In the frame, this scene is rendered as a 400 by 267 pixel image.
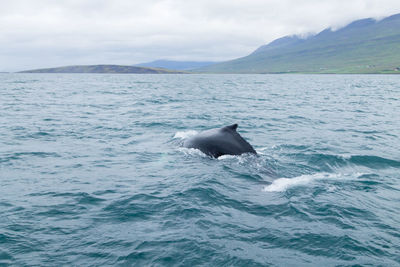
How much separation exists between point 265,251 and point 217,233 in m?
1.45

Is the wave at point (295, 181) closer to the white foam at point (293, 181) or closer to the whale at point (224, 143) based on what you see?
the white foam at point (293, 181)

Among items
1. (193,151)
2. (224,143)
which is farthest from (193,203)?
(193,151)

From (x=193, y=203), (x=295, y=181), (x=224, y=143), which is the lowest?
(x=295, y=181)

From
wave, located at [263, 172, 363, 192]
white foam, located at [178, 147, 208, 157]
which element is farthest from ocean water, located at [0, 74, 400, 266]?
white foam, located at [178, 147, 208, 157]

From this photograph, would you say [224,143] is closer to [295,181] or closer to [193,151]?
[193,151]

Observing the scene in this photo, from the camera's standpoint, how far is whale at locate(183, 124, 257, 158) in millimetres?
16656

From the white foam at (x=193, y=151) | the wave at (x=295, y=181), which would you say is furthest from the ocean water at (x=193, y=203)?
the white foam at (x=193, y=151)

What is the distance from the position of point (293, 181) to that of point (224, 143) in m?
4.28

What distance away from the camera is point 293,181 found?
13.8m

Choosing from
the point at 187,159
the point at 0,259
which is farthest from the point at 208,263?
the point at 187,159

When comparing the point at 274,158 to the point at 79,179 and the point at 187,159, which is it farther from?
the point at 79,179

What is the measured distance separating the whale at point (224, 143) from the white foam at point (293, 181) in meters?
3.17

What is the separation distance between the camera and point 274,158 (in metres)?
17.6

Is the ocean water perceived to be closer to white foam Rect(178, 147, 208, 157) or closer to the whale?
white foam Rect(178, 147, 208, 157)
